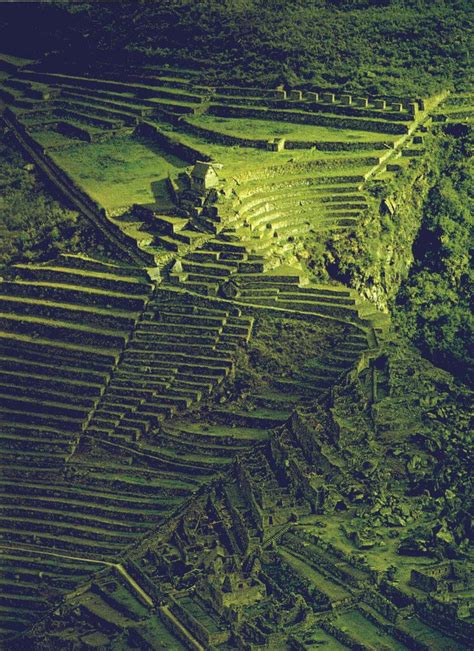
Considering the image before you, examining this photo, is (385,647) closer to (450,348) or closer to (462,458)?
(462,458)

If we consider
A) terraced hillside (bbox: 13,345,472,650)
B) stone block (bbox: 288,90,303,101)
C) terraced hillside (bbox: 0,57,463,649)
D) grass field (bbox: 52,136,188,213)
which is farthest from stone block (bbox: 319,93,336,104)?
terraced hillside (bbox: 13,345,472,650)

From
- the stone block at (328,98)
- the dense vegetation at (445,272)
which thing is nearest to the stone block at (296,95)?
the stone block at (328,98)

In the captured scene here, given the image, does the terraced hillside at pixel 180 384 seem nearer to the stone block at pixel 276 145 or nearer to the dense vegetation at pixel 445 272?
the stone block at pixel 276 145

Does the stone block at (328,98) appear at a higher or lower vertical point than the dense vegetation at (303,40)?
lower

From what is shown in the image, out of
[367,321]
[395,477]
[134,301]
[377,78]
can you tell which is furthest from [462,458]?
[377,78]

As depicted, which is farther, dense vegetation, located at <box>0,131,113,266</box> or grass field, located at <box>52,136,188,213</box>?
grass field, located at <box>52,136,188,213</box>

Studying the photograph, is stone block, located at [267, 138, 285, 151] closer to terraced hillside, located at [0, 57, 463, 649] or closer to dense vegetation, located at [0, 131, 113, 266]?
terraced hillside, located at [0, 57, 463, 649]

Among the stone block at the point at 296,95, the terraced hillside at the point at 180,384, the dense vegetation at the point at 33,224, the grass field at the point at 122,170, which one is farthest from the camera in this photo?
the stone block at the point at 296,95
